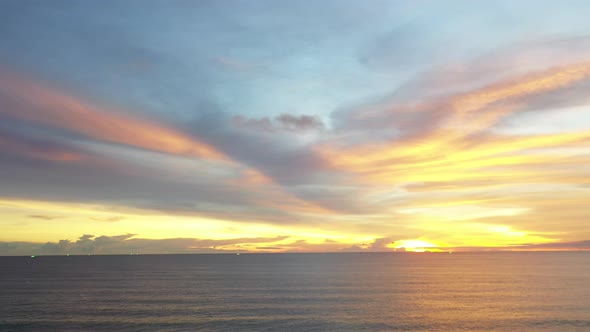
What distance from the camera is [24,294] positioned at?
487 feet

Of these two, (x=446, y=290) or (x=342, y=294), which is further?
(x=446, y=290)

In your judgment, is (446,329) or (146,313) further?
(146,313)

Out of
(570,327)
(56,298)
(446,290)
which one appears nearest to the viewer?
(570,327)

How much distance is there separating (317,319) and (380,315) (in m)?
16.7

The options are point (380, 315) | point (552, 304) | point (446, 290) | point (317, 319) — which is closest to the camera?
point (317, 319)

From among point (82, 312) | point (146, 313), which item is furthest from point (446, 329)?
point (82, 312)

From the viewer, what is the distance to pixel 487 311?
112 metres

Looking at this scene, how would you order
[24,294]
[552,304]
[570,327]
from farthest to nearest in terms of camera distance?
[24,294]
[552,304]
[570,327]

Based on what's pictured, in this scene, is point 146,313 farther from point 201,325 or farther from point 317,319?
point 317,319

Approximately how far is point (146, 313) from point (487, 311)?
8377 centimetres

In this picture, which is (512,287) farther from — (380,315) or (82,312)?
(82,312)

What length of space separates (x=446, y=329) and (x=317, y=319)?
2718cm

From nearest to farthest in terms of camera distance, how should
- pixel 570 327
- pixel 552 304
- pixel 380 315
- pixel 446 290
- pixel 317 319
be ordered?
pixel 570 327 → pixel 317 319 → pixel 380 315 → pixel 552 304 → pixel 446 290

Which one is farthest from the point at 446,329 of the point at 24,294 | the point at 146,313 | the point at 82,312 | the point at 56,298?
the point at 24,294
